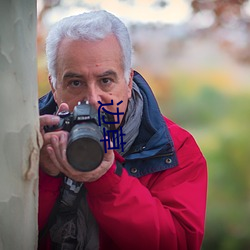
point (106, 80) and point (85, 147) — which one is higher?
point (106, 80)

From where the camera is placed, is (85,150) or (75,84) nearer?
(85,150)

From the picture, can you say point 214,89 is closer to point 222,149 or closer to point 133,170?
point 222,149

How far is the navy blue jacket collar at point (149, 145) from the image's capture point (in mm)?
1159

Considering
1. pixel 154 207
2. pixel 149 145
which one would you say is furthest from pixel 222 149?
pixel 154 207

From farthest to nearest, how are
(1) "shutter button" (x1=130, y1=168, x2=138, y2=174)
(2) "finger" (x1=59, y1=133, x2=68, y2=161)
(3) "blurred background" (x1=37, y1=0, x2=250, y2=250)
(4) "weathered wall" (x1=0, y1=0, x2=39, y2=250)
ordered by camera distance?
(3) "blurred background" (x1=37, y1=0, x2=250, y2=250) → (1) "shutter button" (x1=130, y1=168, x2=138, y2=174) → (2) "finger" (x1=59, y1=133, x2=68, y2=161) → (4) "weathered wall" (x1=0, y1=0, x2=39, y2=250)

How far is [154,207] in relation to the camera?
1.07 meters

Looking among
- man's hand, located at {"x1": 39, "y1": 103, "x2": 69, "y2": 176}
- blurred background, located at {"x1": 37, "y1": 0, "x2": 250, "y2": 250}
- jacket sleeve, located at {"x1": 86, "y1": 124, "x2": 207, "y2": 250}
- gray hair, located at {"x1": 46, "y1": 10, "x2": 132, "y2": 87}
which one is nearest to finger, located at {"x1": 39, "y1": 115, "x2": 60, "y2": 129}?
man's hand, located at {"x1": 39, "y1": 103, "x2": 69, "y2": 176}

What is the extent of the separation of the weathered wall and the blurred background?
1.23m

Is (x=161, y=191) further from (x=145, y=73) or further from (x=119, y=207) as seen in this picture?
(x=145, y=73)

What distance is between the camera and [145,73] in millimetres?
2094

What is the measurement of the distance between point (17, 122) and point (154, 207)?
1.14ft

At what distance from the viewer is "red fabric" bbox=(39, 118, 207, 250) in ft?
3.40

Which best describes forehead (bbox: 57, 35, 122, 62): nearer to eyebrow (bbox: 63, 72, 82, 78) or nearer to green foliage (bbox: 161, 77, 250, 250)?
eyebrow (bbox: 63, 72, 82, 78)

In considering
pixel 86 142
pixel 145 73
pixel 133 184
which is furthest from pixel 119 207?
pixel 145 73
